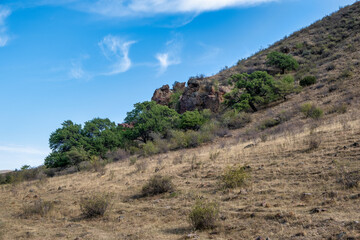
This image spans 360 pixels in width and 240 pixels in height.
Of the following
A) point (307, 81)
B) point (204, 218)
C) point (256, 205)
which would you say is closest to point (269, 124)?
point (307, 81)

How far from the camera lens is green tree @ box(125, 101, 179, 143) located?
35688 millimetres

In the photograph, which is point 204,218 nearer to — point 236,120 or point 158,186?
point 158,186

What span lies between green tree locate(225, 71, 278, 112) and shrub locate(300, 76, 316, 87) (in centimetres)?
382

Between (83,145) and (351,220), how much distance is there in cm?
2953

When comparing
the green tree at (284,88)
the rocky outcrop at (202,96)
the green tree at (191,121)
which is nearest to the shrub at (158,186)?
the green tree at (191,121)

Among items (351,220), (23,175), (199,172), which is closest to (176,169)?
(199,172)

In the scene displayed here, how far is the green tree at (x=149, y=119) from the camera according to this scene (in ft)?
117

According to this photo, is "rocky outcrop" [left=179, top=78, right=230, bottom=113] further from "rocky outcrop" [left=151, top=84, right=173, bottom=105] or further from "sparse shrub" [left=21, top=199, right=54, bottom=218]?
"sparse shrub" [left=21, top=199, right=54, bottom=218]

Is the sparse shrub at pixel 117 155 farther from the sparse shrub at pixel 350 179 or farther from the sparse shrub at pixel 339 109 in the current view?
the sparse shrub at pixel 350 179

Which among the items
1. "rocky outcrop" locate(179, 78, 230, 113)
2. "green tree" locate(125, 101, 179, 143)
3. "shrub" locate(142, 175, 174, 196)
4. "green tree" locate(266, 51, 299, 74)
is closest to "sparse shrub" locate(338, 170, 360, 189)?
"shrub" locate(142, 175, 174, 196)

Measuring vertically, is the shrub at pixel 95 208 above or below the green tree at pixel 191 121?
below

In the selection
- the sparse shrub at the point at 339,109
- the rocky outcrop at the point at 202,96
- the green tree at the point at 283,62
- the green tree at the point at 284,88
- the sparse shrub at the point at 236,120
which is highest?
the green tree at the point at 283,62

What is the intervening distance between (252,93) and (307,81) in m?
7.17

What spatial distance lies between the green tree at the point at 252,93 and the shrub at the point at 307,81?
382cm
